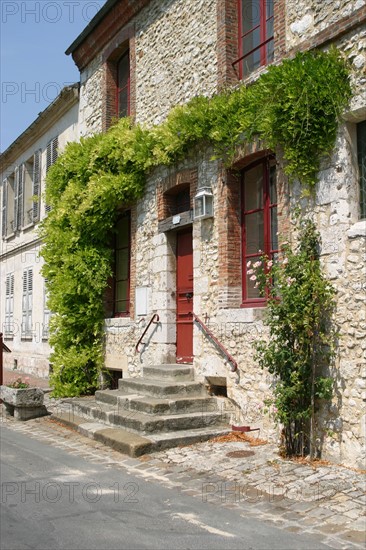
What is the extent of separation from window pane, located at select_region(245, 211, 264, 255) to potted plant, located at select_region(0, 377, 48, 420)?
4175 mm

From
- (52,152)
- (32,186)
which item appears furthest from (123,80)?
(32,186)

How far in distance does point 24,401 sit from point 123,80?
654cm

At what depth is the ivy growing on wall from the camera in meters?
6.60

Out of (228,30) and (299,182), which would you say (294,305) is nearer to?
(299,182)

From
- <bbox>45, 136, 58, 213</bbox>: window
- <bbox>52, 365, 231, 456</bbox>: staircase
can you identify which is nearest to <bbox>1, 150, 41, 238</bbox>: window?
<bbox>45, 136, 58, 213</bbox>: window

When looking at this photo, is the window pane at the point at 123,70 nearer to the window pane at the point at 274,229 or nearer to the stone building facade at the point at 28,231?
the stone building facade at the point at 28,231

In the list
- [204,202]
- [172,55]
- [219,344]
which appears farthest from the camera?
[172,55]

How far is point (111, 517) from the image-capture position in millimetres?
4832

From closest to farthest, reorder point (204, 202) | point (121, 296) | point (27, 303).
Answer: point (204, 202) → point (121, 296) → point (27, 303)

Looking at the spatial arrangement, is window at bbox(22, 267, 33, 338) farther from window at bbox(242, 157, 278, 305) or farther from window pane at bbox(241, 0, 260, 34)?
window pane at bbox(241, 0, 260, 34)

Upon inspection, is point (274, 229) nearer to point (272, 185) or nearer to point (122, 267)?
point (272, 185)

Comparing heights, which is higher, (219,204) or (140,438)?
(219,204)

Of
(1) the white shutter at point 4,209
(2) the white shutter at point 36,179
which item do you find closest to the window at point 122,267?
(2) the white shutter at point 36,179

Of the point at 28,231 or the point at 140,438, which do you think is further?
the point at 28,231
